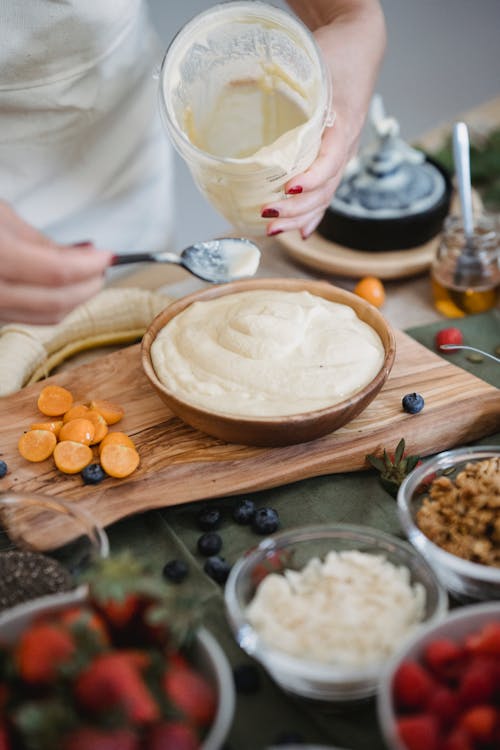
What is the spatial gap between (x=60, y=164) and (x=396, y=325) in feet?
2.97

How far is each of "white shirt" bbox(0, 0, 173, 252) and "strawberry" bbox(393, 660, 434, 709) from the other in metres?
1.39

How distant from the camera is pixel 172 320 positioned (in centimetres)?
167

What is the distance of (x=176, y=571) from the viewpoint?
49.3 inches

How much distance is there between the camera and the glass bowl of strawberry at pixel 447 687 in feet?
2.82

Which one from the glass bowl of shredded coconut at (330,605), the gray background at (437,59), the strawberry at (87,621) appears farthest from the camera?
the gray background at (437,59)

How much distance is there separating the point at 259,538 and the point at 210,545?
0.29 feet

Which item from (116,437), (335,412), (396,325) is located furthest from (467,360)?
(116,437)

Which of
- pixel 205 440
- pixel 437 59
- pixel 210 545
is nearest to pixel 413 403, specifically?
pixel 205 440

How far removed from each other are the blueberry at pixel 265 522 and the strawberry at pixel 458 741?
524 millimetres

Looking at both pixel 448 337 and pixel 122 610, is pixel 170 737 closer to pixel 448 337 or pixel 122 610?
pixel 122 610

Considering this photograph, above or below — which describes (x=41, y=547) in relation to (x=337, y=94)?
below

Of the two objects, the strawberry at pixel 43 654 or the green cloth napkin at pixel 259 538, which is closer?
the strawberry at pixel 43 654

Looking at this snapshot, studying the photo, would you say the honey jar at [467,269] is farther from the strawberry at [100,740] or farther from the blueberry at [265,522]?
the strawberry at [100,740]

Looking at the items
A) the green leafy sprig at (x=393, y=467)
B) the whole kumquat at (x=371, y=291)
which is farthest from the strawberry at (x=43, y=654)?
the whole kumquat at (x=371, y=291)
